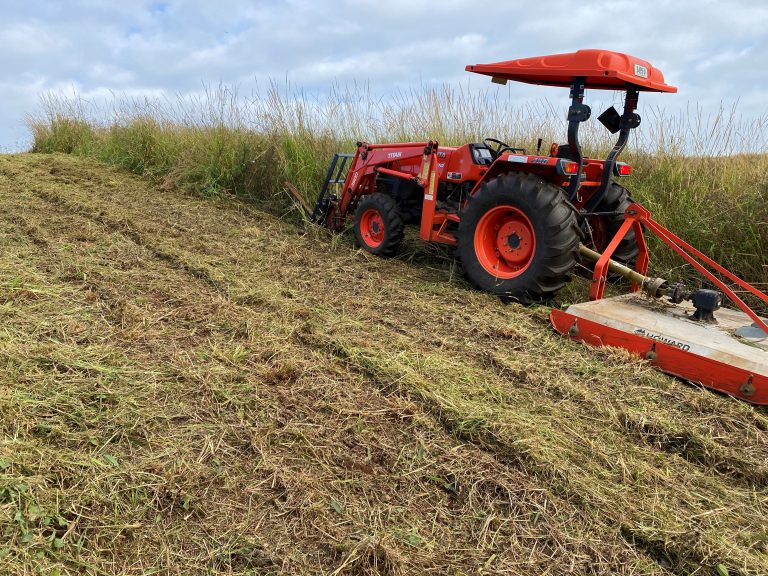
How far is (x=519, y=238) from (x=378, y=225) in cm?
176

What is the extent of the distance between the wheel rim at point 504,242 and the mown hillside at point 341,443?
477 millimetres

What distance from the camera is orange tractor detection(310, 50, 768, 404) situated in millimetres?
3102

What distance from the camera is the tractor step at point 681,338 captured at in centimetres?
280

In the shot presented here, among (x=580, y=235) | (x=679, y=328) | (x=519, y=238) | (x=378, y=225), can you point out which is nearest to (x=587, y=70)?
(x=580, y=235)

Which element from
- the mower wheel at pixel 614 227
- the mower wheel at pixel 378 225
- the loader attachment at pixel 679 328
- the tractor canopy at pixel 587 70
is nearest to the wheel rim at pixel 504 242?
the loader attachment at pixel 679 328

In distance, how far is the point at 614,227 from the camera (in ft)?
15.0

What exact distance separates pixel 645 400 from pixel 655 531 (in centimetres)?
100

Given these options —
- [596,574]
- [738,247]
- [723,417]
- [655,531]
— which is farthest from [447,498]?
[738,247]

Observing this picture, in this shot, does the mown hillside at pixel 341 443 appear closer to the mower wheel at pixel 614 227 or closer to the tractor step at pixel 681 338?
the tractor step at pixel 681 338

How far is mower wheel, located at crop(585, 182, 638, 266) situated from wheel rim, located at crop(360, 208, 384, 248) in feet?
6.53

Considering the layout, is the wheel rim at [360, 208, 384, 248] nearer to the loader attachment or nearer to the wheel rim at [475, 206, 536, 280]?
the wheel rim at [475, 206, 536, 280]

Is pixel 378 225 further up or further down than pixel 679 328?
further up

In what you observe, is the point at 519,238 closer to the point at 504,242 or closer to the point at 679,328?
the point at 504,242

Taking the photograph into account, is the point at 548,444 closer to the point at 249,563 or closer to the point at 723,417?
the point at 723,417
